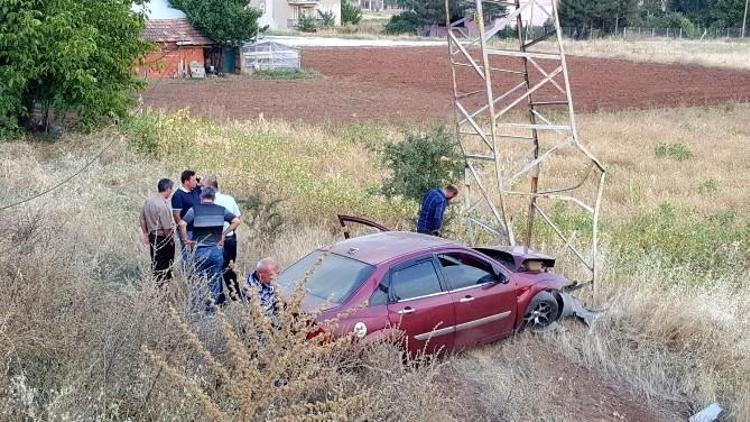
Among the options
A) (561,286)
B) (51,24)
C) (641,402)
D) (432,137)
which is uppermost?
(51,24)

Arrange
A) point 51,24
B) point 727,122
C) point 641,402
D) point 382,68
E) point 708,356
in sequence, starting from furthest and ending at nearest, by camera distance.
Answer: point 382,68 < point 727,122 < point 51,24 < point 708,356 < point 641,402

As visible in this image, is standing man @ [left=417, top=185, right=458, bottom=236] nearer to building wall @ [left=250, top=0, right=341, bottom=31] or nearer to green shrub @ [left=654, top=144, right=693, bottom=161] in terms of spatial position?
green shrub @ [left=654, top=144, right=693, bottom=161]

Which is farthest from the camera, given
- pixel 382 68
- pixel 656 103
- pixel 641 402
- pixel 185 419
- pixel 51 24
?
pixel 382 68

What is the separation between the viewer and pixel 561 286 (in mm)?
8930

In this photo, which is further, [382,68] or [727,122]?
[382,68]

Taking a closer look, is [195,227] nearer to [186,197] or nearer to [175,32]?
[186,197]

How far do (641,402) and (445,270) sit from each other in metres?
2.22

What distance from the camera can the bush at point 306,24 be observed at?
79938mm

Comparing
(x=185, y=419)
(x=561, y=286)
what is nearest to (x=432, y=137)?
(x=561, y=286)

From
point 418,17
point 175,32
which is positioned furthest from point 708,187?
point 418,17

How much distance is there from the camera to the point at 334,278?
763 centimetres

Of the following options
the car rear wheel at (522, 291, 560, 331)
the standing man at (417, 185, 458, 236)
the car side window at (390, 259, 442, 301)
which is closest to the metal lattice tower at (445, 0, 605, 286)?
the standing man at (417, 185, 458, 236)

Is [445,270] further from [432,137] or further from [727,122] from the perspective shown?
[727,122]

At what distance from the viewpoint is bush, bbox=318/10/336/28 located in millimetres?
84750
